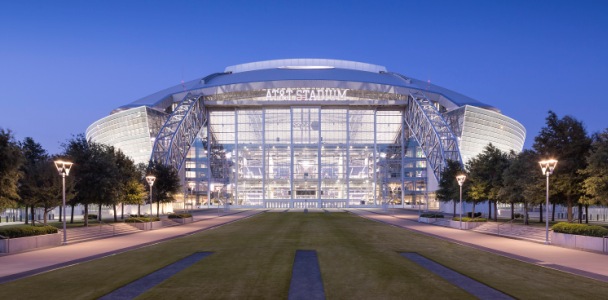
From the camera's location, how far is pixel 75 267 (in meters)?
22.0

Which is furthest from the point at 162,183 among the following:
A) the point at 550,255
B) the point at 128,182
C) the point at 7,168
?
the point at 550,255

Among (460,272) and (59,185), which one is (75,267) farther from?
(59,185)

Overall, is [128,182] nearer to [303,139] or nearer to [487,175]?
[487,175]

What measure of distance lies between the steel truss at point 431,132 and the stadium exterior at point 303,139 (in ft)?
4.13

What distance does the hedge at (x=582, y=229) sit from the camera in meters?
28.1

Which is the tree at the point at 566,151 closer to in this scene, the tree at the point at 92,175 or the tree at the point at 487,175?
the tree at the point at 487,175

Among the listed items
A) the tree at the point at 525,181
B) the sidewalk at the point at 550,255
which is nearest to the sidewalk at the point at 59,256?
the sidewalk at the point at 550,255

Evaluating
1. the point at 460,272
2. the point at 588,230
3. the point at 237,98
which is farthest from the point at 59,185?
the point at 237,98

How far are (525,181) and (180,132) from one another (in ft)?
265

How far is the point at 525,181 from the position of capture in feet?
146

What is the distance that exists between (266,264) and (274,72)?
105 meters

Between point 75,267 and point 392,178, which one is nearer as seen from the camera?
point 75,267

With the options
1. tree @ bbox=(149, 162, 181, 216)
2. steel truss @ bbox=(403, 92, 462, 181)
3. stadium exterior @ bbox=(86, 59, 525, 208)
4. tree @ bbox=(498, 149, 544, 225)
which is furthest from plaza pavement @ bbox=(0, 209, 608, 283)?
stadium exterior @ bbox=(86, 59, 525, 208)

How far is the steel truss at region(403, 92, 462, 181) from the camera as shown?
97762 millimetres
